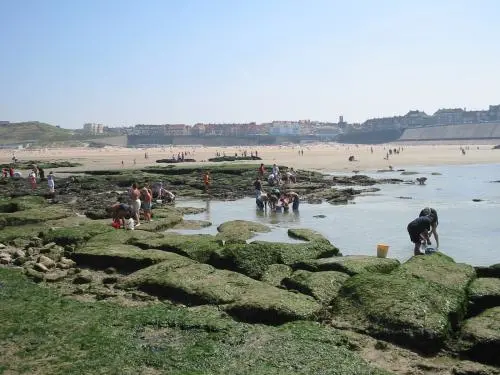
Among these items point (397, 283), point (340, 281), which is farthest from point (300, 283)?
point (397, 283)

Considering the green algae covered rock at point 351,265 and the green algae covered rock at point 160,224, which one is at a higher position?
the green algae covered rock at point 351,265

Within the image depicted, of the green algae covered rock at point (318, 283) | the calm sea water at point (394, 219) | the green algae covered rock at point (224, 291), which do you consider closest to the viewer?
the green algae covered rock at point (224, 291)

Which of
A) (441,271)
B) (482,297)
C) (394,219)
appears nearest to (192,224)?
(394,219)

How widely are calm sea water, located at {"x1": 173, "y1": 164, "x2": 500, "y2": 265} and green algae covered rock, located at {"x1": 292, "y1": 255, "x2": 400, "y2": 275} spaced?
332 cm

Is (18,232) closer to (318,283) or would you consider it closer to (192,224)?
(192,224)

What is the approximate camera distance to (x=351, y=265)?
36.1ft

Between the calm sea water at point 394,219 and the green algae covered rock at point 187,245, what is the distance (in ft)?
13.3

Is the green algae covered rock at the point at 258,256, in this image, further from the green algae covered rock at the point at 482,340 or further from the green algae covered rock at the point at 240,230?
the green algae covered rock at the point at 482,340

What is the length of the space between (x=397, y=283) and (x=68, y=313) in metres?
6.13

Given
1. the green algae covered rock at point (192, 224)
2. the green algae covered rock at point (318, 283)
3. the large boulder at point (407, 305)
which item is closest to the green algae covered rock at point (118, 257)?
the green algae covered rock at point (318, 283)

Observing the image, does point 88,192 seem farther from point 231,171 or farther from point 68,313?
point 68,313

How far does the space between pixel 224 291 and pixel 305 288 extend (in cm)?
165

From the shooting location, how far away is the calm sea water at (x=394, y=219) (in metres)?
16.1

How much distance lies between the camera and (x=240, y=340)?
296 inches
